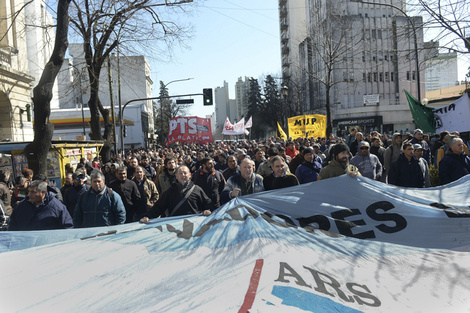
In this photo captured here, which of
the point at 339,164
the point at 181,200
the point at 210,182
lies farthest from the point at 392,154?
the point at 181,200

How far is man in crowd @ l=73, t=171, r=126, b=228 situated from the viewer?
21.1 feet

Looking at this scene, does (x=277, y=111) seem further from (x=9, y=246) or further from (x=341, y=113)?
(x=9, y=246)

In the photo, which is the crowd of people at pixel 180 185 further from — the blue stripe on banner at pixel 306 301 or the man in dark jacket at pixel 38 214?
the blue stripe on banner at pixel 306 301

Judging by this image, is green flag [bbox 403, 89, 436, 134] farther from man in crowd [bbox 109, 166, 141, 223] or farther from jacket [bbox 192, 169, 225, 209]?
man in crowd [bbox 109, 166, 141, 223]

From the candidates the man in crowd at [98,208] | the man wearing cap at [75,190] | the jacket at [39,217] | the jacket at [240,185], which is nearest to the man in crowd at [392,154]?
the jacket at [240,185]

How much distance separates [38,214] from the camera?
6.01m

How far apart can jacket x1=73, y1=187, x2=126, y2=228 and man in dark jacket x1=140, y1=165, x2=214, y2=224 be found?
0.67 meters

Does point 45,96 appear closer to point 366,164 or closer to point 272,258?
point 366,164

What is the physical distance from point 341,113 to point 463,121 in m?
44.5

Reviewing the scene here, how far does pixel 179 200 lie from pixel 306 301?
3299 millimetres

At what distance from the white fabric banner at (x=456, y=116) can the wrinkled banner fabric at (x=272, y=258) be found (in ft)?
28.7

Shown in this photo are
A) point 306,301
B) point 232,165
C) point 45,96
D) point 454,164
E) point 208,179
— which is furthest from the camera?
point 45,96

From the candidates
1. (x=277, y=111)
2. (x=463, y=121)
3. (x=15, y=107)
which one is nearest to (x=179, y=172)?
(x=463, y=121)

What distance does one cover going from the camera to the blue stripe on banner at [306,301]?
3354 millimetres
